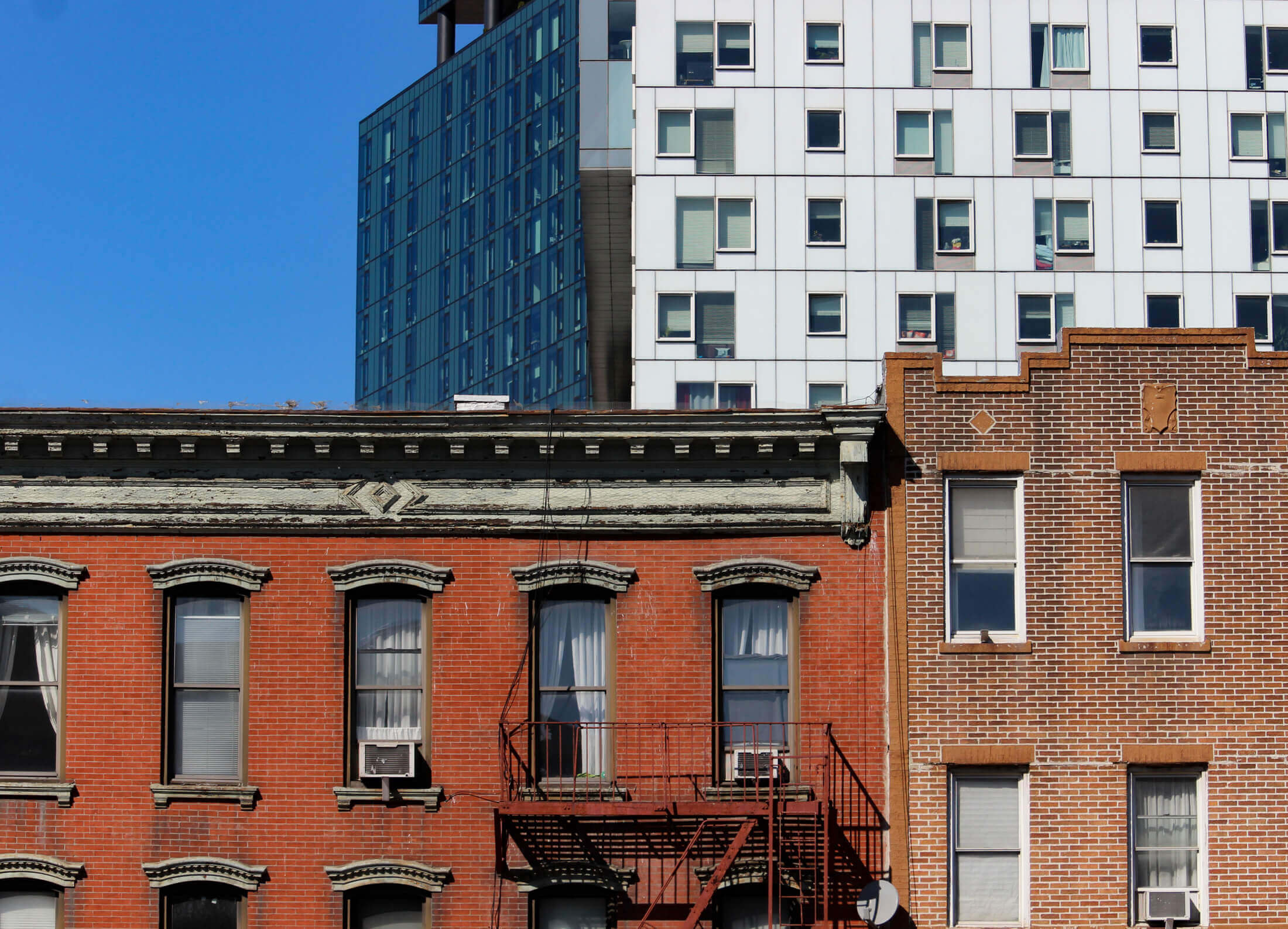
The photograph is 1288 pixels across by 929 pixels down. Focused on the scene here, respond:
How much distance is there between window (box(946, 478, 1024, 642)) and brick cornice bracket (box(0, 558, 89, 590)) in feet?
34.1

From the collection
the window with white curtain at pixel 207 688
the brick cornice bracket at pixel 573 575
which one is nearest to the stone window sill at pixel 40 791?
the window with white curtain at pixel 207 688

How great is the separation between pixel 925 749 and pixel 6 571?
1102 cm

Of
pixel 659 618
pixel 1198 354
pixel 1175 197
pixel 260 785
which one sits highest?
pixel 1175 197

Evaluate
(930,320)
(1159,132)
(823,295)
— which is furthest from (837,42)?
(1159,132)

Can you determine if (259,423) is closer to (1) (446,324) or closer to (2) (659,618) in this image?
(2) (659,618)

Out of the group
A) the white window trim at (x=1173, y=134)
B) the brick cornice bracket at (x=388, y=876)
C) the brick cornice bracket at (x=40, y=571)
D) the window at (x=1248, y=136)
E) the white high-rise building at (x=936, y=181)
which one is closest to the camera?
the brick cornice bracket at (x=388, y=876)

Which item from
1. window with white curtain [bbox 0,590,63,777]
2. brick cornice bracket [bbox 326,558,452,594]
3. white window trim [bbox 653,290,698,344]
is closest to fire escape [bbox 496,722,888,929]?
brick cornice bracket [bbox 326,558,452,594]

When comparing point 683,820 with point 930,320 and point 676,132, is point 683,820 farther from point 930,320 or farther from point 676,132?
point 676,132

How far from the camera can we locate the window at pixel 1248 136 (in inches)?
2212

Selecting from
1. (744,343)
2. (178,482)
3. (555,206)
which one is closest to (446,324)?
(555,206)

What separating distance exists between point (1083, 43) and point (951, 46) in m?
4.01

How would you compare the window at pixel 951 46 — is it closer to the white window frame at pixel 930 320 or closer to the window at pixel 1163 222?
the white window frame at pixel 930 320

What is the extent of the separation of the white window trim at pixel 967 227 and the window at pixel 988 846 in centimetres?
3515

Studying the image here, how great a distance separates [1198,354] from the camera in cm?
2236
